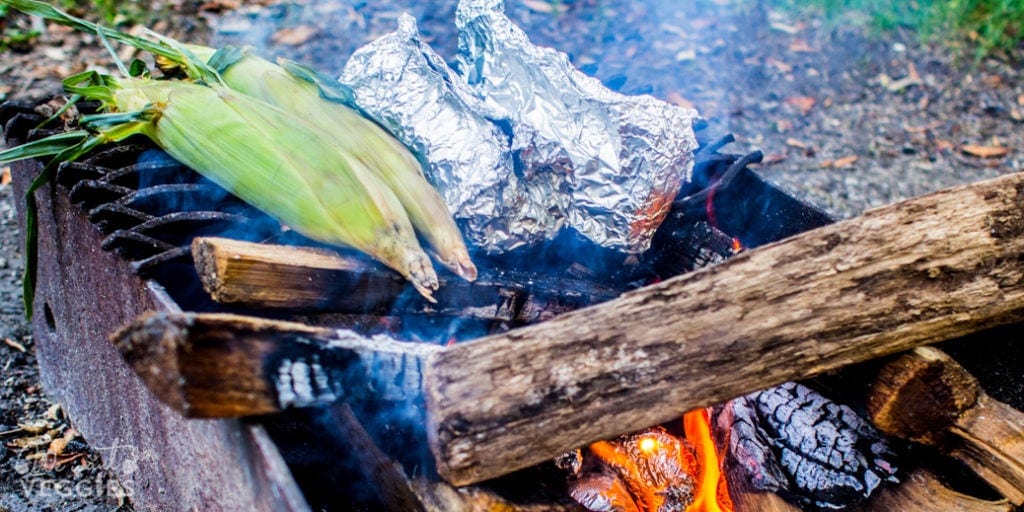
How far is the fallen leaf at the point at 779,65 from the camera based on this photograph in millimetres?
5711

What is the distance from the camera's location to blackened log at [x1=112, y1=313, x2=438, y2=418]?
50.7 inches

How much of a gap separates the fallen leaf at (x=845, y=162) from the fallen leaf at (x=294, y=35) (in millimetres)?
3900

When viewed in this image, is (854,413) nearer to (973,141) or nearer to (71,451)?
(71,451)

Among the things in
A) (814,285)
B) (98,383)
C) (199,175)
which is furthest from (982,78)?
(98,383)

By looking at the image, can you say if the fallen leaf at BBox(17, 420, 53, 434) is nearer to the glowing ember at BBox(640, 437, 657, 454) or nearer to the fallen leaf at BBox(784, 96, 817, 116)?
the glowing ember at BBox(640, 437, 657, 454)

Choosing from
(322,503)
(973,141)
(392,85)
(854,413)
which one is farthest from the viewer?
(973,141)

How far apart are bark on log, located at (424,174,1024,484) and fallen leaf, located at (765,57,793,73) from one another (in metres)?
4.20

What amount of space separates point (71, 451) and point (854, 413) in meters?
2.69

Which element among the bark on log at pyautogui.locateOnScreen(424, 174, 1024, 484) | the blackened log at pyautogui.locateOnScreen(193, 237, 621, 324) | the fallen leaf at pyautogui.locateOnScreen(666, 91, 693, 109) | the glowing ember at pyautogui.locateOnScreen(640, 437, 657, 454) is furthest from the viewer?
the fallen leaf at pyautogui.locateOnScreen(666, 91, 693, 109)

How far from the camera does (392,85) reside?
2.23 m

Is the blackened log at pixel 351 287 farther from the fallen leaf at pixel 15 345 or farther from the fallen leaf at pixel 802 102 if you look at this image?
the fallen leaf at pixel 802 102

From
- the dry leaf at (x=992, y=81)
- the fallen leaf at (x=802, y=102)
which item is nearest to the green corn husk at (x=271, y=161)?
the fallen leaf at (x=802, y=102)

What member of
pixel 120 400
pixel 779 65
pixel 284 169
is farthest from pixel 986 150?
pixel 120 400

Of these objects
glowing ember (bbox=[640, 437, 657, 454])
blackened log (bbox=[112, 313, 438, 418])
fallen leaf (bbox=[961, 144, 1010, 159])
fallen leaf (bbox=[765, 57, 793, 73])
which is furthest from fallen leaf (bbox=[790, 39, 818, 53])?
blackened log (bbox=[112, 313, 438, 418])
